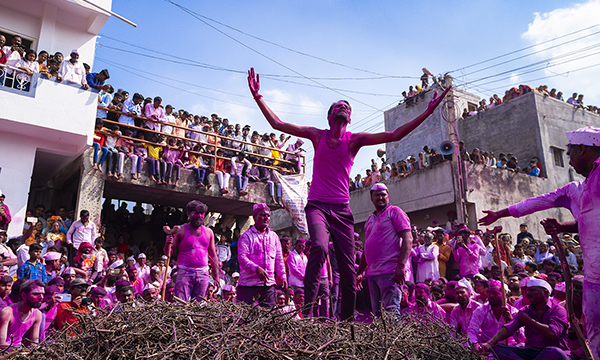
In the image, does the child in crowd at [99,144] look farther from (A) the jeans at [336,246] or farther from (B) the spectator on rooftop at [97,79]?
(A) the jeans at [336,246]

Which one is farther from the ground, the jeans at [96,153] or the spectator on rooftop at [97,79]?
the spectator on rooftop at [97,79]

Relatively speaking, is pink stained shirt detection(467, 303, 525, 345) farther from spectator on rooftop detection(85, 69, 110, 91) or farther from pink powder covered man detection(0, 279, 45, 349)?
spectator on rooftop detection(85, 69, 110, 91)

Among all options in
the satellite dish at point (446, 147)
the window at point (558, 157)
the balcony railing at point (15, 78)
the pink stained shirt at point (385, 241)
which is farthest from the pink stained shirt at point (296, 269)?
the window at point (558, 157)

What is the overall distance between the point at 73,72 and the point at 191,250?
8.60m

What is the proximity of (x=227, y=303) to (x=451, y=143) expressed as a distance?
15.8 m

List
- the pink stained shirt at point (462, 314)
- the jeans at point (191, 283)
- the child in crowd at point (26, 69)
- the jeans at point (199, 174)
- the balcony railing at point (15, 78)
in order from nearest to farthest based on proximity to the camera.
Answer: the jeans at point (191, 283), the pink stained shirt at point (462, 314), the balcony railing at point (15, 78), the child in crowd at point (26, 69), the jeans at point (199, 174)

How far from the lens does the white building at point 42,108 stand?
37.5ft

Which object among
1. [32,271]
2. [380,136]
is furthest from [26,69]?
[380,136]

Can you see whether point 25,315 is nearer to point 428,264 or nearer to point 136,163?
point 428,264

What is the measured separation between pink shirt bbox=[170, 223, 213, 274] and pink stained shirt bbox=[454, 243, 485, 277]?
261 inches

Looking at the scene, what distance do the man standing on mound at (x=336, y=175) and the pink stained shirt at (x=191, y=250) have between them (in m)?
2.12

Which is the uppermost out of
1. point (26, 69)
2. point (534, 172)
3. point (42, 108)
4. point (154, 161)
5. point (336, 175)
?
point (26, 69)

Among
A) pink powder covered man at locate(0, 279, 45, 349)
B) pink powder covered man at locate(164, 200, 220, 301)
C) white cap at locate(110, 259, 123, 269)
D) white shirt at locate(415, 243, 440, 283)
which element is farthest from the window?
pink powder covered man at locate(0, 279, 45, 349)

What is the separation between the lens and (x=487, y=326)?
5.45 metres
